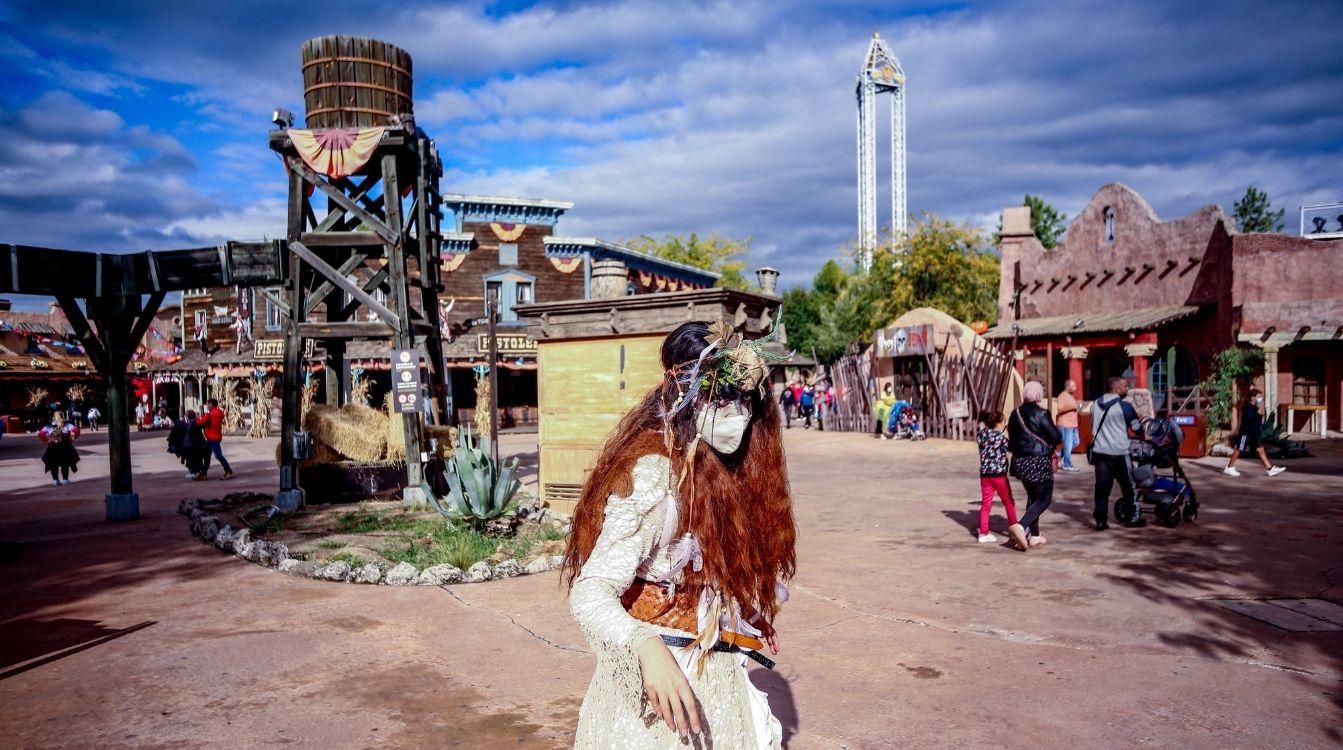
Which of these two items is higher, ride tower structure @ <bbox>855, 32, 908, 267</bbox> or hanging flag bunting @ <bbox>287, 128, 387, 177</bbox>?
ride tower structure @ <bbox>855, 32, 908, 267</bbox>

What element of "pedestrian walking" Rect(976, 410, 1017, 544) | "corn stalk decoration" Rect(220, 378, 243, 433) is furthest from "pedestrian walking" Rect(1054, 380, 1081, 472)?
"corn stalk decoration" Rect(220, 378, 243, 433)

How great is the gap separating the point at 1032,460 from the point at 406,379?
717 centimetres

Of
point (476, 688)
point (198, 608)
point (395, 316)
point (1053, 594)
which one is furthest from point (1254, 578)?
point (395, 316)

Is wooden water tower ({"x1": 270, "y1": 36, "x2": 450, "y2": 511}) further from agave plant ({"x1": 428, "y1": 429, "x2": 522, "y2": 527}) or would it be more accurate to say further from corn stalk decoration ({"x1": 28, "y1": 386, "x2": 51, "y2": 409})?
corn stalk decoration ({"x1": 28, "y1": 386, "x2": 51, "y2": 409})

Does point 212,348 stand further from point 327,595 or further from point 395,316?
point 327,595

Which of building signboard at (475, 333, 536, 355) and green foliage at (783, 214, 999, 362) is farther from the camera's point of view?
green foliage at (783, 214, 999, 362)

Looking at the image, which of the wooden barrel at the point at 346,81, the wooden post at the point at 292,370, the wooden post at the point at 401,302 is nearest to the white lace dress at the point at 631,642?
the wooden post at the point at 401,302

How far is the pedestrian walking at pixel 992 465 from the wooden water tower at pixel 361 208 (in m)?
6.64

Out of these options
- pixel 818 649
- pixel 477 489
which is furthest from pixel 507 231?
pixel 818 649

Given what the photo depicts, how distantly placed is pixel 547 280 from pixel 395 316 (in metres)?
21.7

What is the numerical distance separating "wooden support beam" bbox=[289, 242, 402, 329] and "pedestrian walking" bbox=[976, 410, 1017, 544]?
7096mm

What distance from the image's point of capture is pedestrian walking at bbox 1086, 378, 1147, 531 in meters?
8.77

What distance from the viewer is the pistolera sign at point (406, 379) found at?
34.7 ft

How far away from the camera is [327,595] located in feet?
22.3
